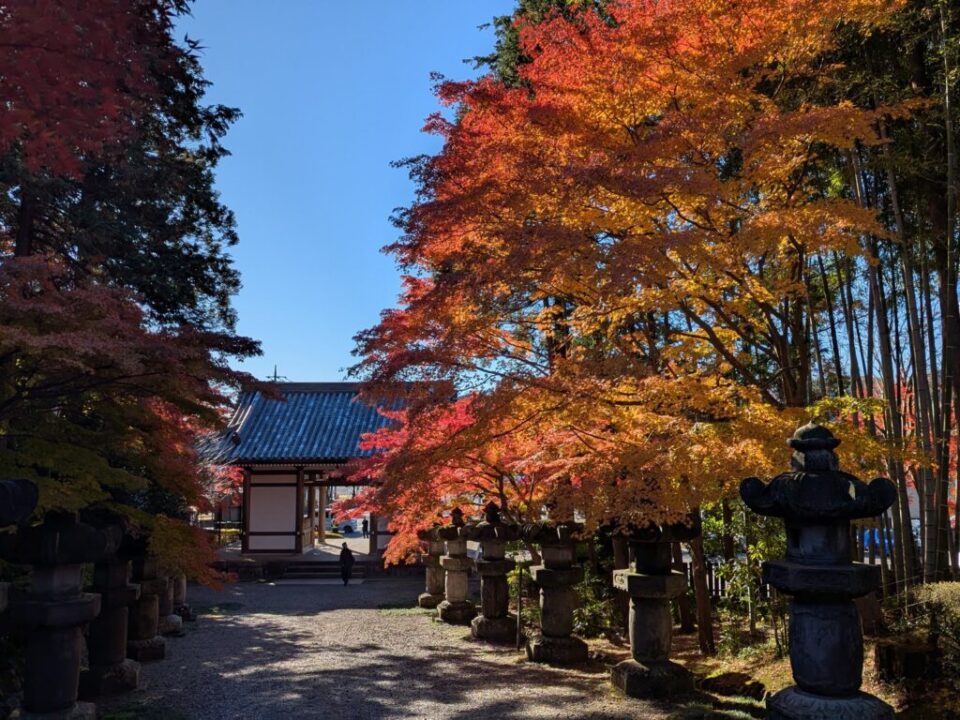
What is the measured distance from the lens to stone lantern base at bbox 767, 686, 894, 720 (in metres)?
3.28

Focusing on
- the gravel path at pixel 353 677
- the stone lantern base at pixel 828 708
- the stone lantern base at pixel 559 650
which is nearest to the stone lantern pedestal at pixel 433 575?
the gravel path at pixel 353 677

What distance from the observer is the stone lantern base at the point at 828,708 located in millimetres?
3279

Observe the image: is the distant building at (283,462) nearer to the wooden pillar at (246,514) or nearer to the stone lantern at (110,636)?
the wooden pillar at (246,514)

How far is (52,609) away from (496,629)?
690 centimetres

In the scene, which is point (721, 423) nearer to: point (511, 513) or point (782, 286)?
point (782, 286)

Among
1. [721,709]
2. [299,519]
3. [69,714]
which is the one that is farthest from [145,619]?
[299,519]

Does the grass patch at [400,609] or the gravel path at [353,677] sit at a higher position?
the gravel path at [353,677]

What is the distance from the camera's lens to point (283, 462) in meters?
21.4

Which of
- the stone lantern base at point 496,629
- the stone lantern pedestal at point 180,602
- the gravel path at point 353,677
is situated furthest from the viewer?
the stone lantern pedestal at point 180,602

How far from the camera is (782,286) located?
21.7 ft

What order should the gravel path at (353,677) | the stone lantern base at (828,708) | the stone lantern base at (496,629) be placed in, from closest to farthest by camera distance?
the stone lantern base at (828,708) → the gravel path at (353,677) → the stone lantern base at (496,629)

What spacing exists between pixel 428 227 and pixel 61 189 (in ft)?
15.6

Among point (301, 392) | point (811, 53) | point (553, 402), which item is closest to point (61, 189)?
point (553, 402)

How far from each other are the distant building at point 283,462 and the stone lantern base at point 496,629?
1060cm
